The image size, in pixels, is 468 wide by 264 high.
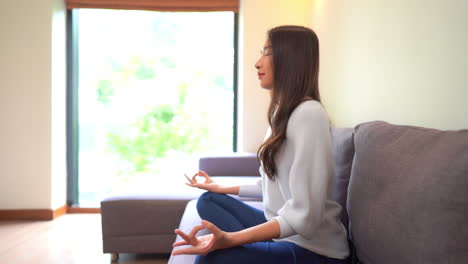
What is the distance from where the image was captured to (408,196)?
1122 mm

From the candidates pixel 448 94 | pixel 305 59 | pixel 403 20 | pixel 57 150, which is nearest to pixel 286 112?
pixel 305 59

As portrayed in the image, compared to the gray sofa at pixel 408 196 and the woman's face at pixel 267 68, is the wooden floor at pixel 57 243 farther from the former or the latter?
the woman's face at pixel 267 68

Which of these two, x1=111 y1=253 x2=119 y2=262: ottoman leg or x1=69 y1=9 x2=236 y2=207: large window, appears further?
x1=69 y1=9 x2=236 y2=207: large window

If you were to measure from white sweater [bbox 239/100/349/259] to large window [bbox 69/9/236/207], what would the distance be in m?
3.15

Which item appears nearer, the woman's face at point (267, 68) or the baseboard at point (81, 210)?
the woman's face at point (267, 68)

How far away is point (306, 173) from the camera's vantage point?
1197mm

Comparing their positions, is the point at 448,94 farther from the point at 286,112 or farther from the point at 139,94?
the point at 139,94

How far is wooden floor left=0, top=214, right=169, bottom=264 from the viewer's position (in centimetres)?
273

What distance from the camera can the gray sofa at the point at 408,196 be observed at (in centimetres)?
97

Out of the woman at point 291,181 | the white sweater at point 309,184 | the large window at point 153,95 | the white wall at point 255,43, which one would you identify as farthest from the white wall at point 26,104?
the white sweater at point 309,184

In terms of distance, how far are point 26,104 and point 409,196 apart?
3479 mm

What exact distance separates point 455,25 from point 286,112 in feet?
2.29

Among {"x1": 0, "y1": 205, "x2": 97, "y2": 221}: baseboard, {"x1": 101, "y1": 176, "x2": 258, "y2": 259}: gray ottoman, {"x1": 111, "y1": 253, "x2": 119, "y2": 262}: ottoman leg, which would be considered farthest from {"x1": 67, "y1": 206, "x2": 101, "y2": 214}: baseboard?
{"x1": 101, "y1": 176, "x2": 258, "y2": 259}: gray ottoman

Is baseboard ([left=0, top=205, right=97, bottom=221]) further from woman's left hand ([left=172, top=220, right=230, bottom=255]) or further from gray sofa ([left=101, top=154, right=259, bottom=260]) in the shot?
woman's left hand ([left=172, top=220, right=230, bottom=255])
